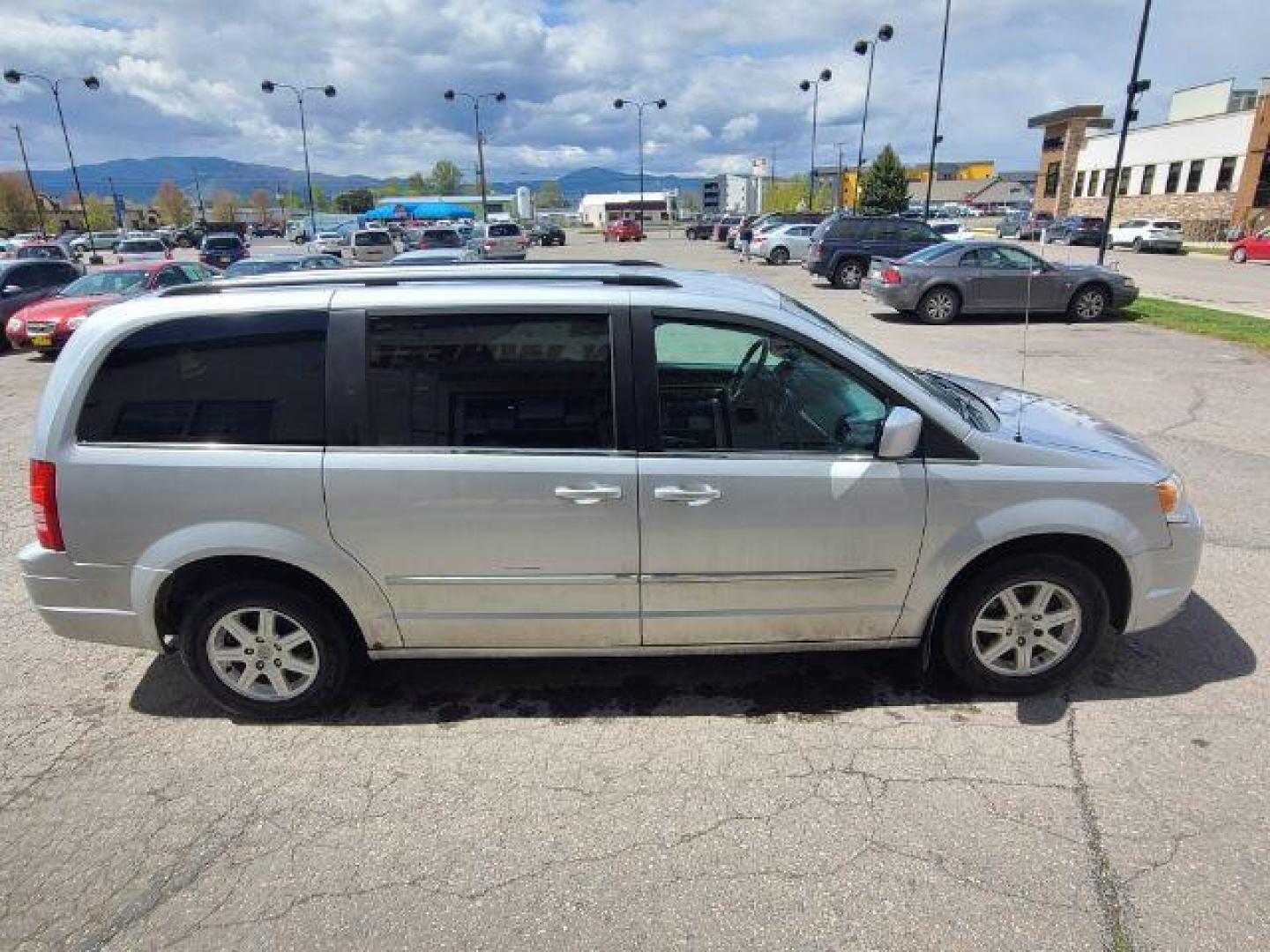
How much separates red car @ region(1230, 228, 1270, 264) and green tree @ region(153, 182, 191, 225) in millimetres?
113309

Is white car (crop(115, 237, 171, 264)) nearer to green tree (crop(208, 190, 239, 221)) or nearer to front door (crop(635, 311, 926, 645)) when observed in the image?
front door (crop(635, 311, 926, 645))

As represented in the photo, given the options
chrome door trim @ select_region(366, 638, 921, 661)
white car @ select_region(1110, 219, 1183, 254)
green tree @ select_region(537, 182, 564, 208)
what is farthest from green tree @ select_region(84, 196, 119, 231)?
chrome door trim @ select_region(366, 638, 921, 661)

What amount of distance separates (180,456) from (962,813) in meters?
3.09

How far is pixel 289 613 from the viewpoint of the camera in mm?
3084

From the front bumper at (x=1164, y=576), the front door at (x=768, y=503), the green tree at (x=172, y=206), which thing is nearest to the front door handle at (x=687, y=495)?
the front door at (x=768, y=503)

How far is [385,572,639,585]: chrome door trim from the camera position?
9.79 feet

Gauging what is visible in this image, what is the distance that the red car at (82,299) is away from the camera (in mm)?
12516

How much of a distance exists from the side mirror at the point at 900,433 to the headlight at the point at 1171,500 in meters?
1.11

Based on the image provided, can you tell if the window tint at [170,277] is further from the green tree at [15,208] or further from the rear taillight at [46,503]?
the green tree at [15,208]

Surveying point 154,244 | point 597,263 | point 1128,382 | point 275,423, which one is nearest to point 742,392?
point 597,263

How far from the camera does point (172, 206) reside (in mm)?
104562

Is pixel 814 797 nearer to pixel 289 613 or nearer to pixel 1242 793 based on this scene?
pixel 1242 793

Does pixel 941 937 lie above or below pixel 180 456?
below

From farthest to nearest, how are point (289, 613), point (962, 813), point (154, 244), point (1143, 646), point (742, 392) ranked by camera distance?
point (154, 244)
point (1143, 646)
point (742, 392)
point (289, 613)
point (962, 813)
